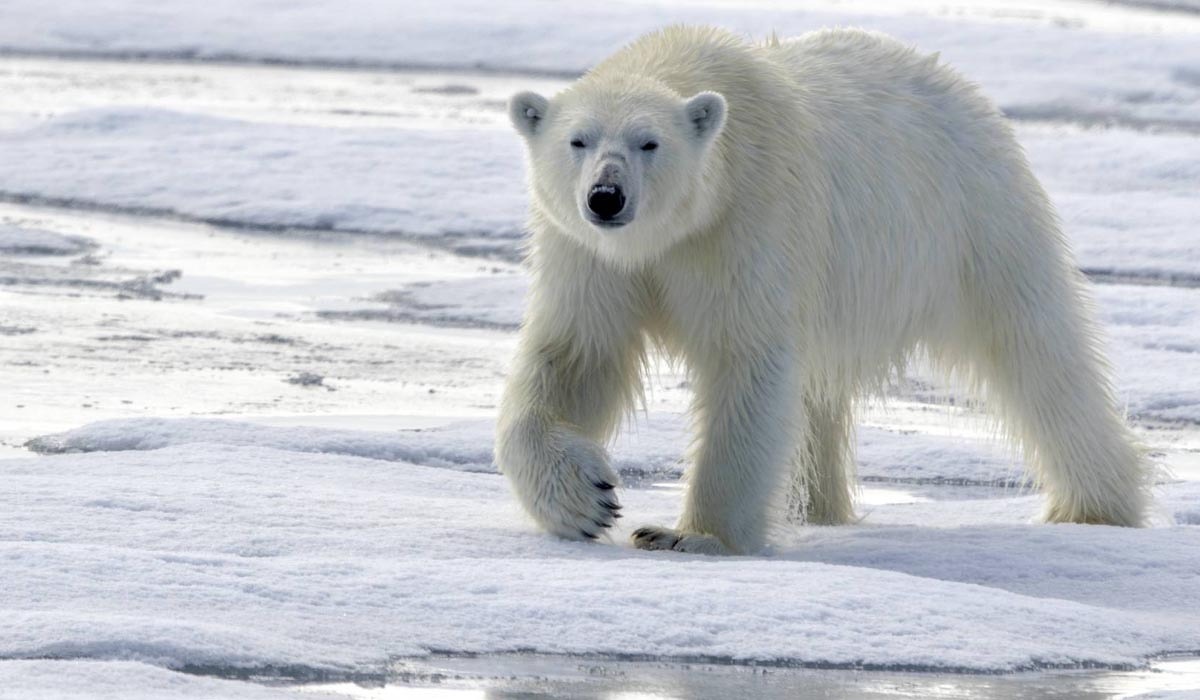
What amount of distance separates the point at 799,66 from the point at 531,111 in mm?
841

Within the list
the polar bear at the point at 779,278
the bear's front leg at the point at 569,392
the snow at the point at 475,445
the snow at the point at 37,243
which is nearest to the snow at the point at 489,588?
the bear's front leg at the point at 569,392

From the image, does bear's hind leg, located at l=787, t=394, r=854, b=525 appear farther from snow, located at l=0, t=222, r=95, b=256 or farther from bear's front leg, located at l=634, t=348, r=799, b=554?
snow, located at l=0, t=222, r=95, b=256

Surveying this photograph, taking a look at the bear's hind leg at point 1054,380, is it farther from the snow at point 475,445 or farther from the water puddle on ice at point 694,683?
the water puddle on ice at point 694,683

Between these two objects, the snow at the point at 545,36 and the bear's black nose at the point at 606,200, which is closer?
the bear's black nose at the point at 606,200

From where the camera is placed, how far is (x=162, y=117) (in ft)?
38.7

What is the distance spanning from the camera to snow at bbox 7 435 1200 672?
3457mm

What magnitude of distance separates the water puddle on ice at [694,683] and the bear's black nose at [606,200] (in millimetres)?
1194

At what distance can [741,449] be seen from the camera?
181 inches

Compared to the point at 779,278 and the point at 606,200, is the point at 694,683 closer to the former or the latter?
the point at 606,200

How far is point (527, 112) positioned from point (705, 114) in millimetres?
440

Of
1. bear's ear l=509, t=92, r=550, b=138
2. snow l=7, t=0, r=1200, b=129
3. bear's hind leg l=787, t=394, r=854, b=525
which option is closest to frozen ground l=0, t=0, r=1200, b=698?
bear's hind leg l=787, t=394, r=854, b=525

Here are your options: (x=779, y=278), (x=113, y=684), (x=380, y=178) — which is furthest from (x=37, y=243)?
(x=113, y=684)

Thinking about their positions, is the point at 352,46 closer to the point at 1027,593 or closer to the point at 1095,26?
the point at 1095,26

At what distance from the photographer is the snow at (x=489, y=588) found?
11.3ft
